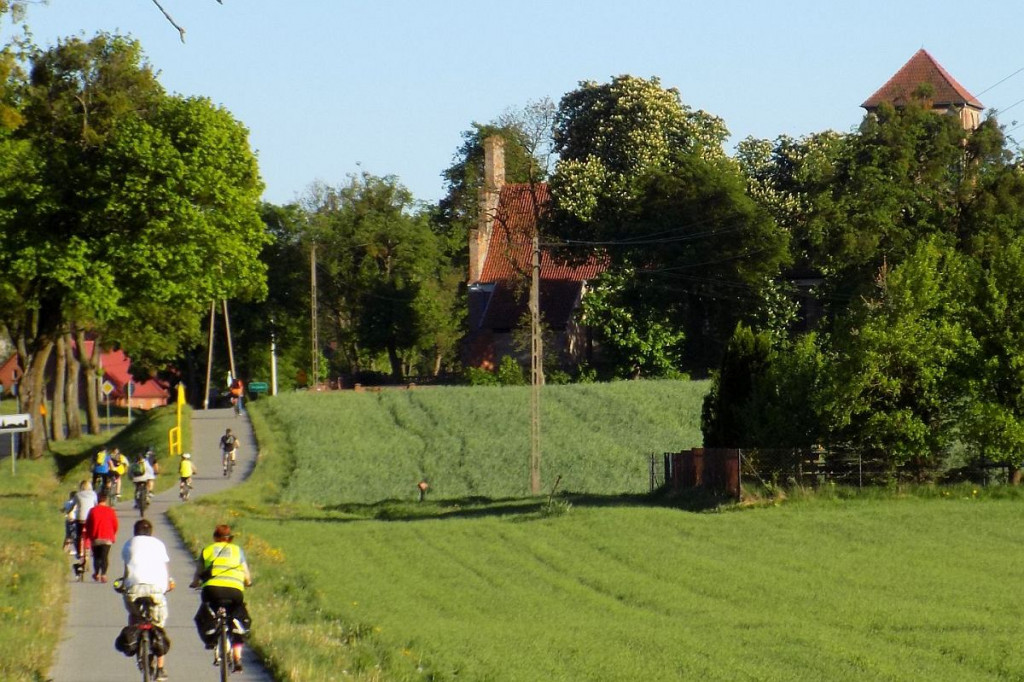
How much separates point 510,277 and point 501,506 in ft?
140

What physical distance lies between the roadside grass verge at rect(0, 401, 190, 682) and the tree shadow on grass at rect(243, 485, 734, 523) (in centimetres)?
765

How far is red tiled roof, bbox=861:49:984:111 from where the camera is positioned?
11662 centimetres

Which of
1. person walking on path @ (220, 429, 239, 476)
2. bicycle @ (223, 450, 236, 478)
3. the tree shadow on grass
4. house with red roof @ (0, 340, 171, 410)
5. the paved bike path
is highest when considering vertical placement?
house with red roof @ (0, 340, 171, 410)

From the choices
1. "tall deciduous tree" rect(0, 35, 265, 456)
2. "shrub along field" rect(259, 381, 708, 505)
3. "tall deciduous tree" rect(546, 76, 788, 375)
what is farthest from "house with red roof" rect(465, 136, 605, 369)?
"tall deciduous tree" rect(0, 35, 265, 456)

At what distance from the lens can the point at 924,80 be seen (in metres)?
118

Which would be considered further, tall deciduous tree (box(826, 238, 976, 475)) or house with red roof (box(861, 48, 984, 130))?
house with red roof (box(861, 48, 984, 130))

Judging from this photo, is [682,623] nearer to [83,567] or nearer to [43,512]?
[83,567]

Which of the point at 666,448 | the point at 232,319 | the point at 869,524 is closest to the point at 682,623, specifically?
the point at 869,524

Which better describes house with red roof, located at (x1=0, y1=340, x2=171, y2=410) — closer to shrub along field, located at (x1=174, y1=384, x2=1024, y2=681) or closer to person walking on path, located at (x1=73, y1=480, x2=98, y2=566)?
shrub along field, located at (x1=174, y1=384, x2=1024, y2=681)

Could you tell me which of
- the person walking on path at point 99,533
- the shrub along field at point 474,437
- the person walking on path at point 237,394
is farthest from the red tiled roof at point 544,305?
the person walking on path at point 99,533

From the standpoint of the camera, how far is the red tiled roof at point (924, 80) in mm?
116625

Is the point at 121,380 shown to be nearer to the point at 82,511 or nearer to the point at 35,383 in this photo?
the point at 35,383

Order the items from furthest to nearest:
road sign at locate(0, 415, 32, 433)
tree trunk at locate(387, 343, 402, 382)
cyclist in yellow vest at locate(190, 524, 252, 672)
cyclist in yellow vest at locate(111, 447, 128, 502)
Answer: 1. tree trunk at locate(387, 343, 402, 382)
2. cyclist in yellow vest at locate(111, 447, 128, 502)
3. road sign at locate(0, 415, 32, 433)
4. cyclist in yellow vest at locate(190, 524, 252, 672)

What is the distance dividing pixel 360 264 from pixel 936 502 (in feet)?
197
